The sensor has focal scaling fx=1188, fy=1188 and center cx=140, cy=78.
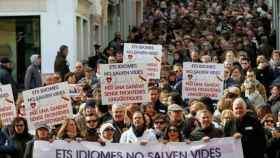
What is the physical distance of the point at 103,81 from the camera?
19.3 metres

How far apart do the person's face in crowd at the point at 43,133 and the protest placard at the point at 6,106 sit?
226 cm

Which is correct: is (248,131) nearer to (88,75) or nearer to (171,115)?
(171,115)

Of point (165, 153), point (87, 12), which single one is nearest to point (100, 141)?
point (165, 153)

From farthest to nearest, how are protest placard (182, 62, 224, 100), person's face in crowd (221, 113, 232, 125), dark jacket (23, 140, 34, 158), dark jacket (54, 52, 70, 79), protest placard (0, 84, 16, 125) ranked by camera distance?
1. dark jacket (54, 52, 70, 79)
2. protest placard (182, 62, 224, 100)
3. protest placard (0, 84, 16, 125)
4. person's face in crowd (221, 113, 232, 125)
5. dark jacket (23, 140, 34, 158)

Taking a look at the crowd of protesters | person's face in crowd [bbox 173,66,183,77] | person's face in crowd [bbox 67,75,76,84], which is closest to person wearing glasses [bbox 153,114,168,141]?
the crowd of protesters

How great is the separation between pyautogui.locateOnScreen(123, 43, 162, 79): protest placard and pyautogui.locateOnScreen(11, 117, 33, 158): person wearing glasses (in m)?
6.22

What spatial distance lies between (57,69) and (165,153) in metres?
11.3

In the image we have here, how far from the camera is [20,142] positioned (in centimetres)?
1609

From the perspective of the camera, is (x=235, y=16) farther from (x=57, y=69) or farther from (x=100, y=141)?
(x=100, y=141)

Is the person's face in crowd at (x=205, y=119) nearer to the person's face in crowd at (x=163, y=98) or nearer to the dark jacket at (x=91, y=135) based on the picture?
the dark jacket at (x=91, y=135)

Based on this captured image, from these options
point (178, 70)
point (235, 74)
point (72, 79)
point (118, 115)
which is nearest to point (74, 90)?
point (72, 79)

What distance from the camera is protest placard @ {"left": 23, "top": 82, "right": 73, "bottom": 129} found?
56.5 feet

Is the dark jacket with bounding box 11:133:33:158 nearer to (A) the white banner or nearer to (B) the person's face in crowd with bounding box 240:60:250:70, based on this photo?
(A) the white banner

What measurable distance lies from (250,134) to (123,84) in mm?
3548
